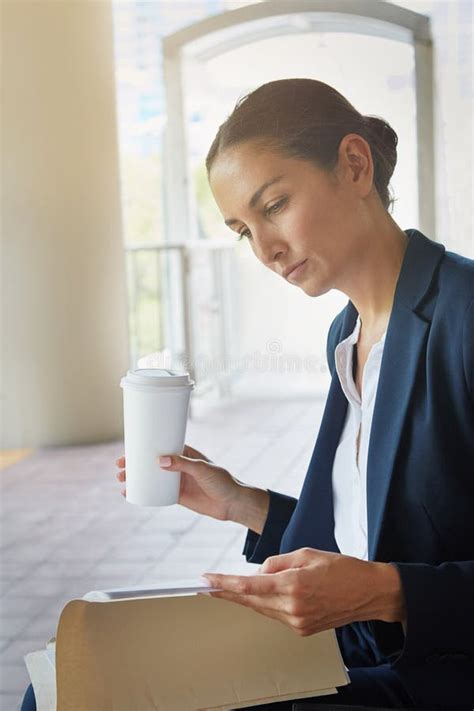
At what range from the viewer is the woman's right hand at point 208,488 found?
116cm

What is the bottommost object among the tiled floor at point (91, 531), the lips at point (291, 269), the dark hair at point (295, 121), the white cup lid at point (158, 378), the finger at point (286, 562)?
the tiled floor at point (91, 531)

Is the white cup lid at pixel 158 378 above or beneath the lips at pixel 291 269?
beneath

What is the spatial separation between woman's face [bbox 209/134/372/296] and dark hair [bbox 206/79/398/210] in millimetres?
10

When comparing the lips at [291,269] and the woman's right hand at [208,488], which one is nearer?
the lips at [291,269]

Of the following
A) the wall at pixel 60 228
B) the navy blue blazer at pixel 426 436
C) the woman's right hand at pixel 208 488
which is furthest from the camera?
the wall at pixel 60 228

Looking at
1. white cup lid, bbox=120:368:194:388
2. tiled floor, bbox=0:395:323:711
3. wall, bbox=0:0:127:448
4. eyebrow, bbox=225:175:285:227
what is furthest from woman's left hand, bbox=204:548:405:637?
wall, bbox=0:0:127:448

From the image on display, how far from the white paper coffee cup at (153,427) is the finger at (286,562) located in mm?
286

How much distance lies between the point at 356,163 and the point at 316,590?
0.49 metres

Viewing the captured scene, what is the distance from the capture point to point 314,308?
221 inches

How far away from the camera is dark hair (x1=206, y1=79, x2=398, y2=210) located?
1.01 metres

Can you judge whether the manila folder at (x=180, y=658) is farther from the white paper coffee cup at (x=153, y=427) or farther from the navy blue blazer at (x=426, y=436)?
the white paper coffee cup at (x=153, y=427)

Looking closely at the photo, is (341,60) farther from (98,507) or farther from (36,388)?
(98,507)

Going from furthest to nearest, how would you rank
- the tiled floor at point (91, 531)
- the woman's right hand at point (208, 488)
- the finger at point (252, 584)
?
1. the tiled floor at point (91, 531)
2. the woman's right hand at point (208, 488)
3. the finger at point (252, 584)

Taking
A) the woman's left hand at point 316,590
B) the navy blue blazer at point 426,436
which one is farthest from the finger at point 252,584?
the navy blue blazer at point 426,436
